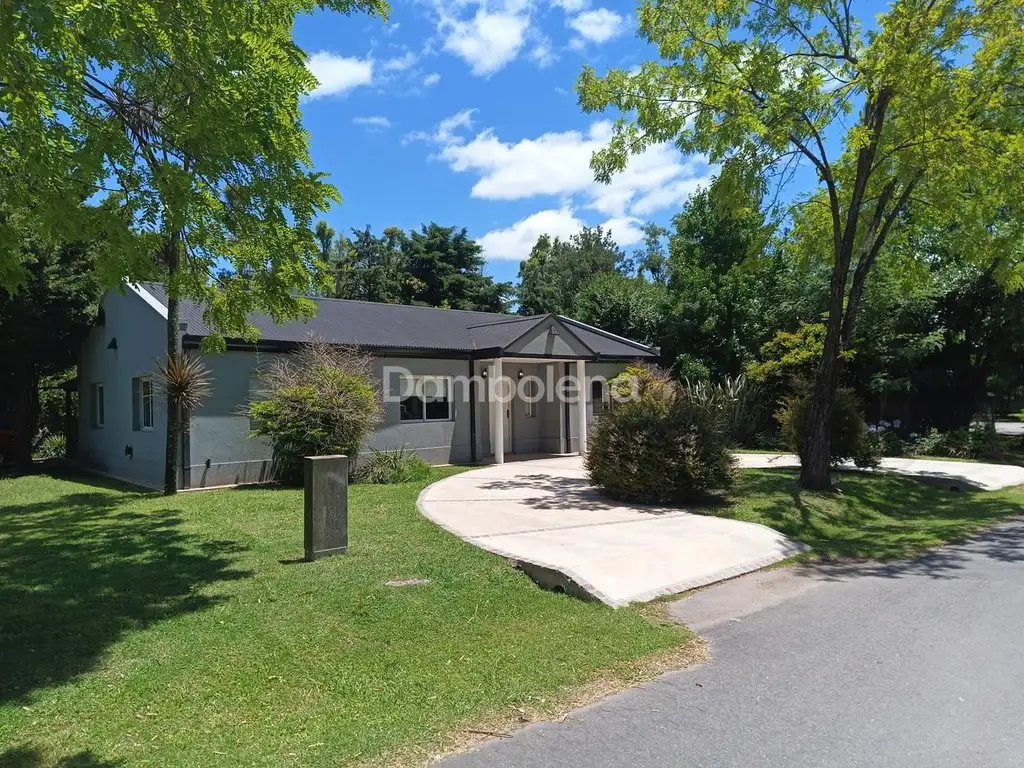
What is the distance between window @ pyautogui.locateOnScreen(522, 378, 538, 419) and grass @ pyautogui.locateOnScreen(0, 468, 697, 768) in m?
→ 11.7

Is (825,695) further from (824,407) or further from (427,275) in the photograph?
(427,275)

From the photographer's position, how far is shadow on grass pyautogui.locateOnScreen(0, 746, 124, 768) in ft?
11.4

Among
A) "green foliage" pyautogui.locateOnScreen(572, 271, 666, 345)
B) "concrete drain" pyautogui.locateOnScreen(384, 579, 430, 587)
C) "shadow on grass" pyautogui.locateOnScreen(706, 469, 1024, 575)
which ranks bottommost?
"shadow on grass" pyautogui.locateOnScreen(706, 469, 1024, 575)

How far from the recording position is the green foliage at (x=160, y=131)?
4.59 m

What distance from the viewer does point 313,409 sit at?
514 inches

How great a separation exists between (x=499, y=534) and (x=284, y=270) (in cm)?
419

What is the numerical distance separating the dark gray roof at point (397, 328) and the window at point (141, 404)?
2.02 meters

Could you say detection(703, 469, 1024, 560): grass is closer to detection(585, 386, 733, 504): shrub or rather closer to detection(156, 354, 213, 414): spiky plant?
detection(585, 386, 733, 504): shrub

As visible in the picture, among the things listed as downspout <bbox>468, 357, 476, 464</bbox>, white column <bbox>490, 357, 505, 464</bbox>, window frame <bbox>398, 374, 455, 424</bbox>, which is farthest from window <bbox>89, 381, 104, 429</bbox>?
white column <bbox>490, 357, 505, 464</bbox>

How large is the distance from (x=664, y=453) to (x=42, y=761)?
29.5ft

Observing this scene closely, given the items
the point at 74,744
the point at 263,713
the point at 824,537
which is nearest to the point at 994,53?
the point at 824,537

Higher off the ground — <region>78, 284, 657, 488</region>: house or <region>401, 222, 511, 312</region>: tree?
<region>401, 222, 511, 312</region>: tree

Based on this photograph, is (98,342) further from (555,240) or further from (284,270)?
(555,240)

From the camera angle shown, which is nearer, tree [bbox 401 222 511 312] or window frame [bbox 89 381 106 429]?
window frame [bbox 89 381 106 429]
